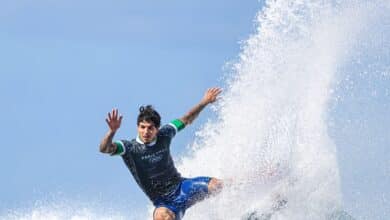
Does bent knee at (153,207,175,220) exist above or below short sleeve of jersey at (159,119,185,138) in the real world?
below

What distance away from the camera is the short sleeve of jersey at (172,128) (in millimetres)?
11398

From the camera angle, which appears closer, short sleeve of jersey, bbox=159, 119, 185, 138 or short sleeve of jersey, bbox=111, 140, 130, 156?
short sleeve of jersey, bbox=111, 140, 130, 156

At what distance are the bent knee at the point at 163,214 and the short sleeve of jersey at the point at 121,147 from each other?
1127mm

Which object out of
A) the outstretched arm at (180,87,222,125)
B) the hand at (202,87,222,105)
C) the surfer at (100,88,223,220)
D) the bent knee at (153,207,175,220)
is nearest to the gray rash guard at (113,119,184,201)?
the surfer at (100,88,223,220)

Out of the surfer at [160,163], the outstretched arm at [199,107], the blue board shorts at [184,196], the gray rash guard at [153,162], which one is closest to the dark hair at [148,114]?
the surfer at [160,163]

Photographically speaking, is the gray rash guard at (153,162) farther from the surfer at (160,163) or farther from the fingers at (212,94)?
the fingers at (212,94)

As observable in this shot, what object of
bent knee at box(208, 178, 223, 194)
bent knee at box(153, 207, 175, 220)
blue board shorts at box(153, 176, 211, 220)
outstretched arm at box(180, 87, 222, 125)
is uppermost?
outstretched arm at box(180, 87, 222, 125)

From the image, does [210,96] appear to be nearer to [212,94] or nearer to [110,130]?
[212,94]

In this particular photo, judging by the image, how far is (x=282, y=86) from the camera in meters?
16.8

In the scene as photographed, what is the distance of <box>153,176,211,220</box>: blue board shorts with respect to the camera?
11.5 m

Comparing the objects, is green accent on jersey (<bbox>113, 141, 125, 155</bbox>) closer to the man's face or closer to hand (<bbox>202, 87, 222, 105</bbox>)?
the man's face

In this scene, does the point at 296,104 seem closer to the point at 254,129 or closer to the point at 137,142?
the point at 254,129

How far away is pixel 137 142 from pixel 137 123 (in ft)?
1.03

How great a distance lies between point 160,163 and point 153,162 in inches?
5.3
